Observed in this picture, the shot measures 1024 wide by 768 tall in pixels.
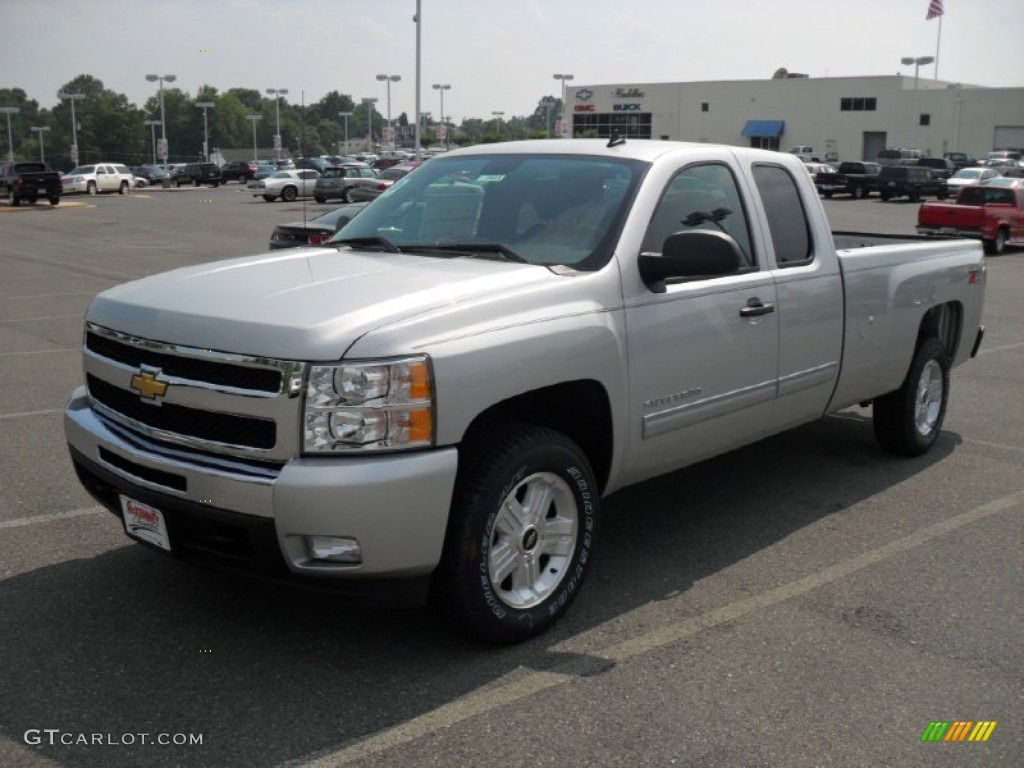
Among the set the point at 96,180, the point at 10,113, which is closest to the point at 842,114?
the point at 96,180

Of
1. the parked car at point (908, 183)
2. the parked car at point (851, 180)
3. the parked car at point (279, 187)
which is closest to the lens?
the parked car at point (908, 183)

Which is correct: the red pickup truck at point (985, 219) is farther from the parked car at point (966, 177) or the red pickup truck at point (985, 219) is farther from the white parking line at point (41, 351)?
the parked car at point (966, 177)

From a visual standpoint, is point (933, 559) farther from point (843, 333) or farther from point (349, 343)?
point (349, 343)

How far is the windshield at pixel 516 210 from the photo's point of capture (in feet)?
14.9

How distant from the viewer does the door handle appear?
4.91 metres

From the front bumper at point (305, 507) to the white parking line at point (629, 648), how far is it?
48 centimetres

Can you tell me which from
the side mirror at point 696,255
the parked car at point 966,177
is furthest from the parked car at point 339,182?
the side mirror at point 696,255

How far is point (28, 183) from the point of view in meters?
40.8

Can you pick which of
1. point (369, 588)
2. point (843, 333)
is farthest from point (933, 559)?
point (369, 588)

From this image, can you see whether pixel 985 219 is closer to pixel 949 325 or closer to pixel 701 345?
pixel 949 325

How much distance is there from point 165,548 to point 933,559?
3.45 m

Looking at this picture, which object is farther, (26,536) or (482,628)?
(26,536)

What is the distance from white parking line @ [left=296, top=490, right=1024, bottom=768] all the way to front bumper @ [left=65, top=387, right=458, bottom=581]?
478 mm

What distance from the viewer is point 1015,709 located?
3.62 metres
